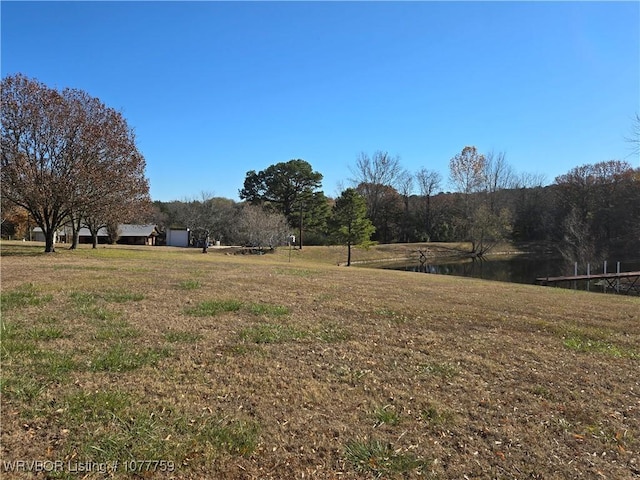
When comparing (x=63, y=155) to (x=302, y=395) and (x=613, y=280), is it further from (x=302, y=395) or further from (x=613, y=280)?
(x=613, y=280)

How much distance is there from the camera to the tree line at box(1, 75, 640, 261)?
18906mm

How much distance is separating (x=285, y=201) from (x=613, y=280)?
3748cm

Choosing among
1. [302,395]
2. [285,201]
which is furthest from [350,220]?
[302,395]

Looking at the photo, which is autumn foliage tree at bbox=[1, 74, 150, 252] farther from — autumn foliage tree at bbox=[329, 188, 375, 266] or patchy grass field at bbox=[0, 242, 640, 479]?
autumn foliage tree at bbox=[329, 188, 375, 266]

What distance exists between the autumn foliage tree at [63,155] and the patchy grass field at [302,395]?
46.4ft

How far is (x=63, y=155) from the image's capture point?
64.6 ft

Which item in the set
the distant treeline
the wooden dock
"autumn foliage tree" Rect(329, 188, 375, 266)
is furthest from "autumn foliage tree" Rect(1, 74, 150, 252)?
the wooden dock

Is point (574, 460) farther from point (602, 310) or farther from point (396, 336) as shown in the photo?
point (602, 310)

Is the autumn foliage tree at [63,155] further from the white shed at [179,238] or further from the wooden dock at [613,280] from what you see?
the white shed at [179,238]

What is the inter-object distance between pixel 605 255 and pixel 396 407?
40.1 m

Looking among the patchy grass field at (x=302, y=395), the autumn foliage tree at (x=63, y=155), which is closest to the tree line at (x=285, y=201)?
the autumn foliage tree at (x=63, y=155)

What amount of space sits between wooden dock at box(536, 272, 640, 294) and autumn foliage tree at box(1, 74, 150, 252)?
85.6 feet

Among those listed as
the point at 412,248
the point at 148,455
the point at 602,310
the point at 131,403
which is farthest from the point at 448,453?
the point at 412,248

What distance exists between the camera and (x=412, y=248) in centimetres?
5453
